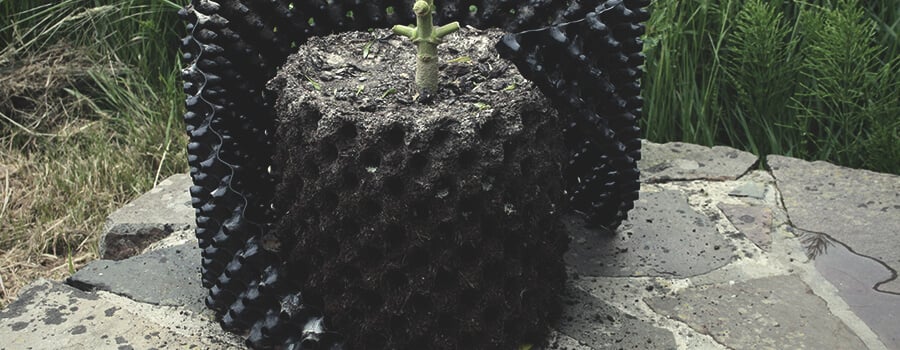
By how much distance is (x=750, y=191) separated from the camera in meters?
2.94

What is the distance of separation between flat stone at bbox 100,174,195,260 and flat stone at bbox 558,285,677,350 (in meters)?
1.08

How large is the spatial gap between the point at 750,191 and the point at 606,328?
2.78 ft

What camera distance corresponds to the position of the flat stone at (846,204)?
269 centimetres

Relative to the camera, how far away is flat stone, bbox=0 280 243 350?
7.38 ft

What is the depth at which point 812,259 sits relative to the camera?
2.62m

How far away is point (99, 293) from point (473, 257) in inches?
38.2

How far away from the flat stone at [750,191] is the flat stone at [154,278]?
57.8 inches

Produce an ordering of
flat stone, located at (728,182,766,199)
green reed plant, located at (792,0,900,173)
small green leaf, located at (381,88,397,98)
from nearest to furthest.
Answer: small green leaf, located at (381,88,397,98), flat stone, located at (728,182,766,199), green reed plant, located at (792,0,900,173)

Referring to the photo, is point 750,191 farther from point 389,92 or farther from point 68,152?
point 68,152

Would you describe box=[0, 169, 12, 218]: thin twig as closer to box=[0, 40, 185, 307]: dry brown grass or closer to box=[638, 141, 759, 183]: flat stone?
box=[0, 40, 185, 307]: dry brown grass

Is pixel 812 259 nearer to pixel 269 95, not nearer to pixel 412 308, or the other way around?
pixel 412 308

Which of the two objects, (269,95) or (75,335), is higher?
(269,95)

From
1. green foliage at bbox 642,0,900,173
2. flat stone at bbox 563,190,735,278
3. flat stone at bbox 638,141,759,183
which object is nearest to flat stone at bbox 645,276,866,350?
flat stone at bbox 563,190,735,278

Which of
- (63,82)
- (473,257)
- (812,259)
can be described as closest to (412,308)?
(473,257)
